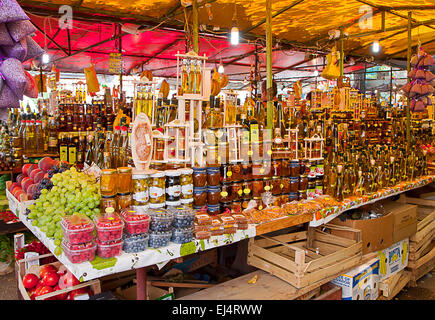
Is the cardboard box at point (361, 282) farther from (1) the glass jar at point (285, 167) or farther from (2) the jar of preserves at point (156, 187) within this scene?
(2) the jar of preserves at point (156, 187)

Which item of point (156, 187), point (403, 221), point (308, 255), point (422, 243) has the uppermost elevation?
point (156, 187)

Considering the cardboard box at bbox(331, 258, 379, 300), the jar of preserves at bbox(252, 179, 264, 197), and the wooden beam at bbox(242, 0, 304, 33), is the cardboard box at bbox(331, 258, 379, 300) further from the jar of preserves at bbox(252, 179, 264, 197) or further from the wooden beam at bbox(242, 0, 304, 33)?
the wooden beam at bbox(242, 0, 304, 33)

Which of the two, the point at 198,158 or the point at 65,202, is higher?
the point at 198,158

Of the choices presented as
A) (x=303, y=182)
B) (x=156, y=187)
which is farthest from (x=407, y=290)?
(x=156, y=187)

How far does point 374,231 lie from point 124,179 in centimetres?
234

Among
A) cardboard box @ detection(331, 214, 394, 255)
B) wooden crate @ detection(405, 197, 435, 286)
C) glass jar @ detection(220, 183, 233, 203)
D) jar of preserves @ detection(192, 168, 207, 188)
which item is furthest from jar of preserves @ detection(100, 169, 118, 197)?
wooden crate @ detection(405, 197, 435, 286)

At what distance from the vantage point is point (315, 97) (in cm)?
457

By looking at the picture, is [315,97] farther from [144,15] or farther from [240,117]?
[144,15]

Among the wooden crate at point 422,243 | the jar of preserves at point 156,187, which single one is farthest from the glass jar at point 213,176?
the wooden crate at point 422,243

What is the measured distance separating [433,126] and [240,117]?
509 cm

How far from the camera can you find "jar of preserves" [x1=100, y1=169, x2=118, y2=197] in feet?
6.28

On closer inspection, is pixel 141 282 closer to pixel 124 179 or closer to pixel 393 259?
pixel 124 179

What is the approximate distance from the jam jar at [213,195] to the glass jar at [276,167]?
0.55 metres

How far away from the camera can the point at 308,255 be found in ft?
9.89
